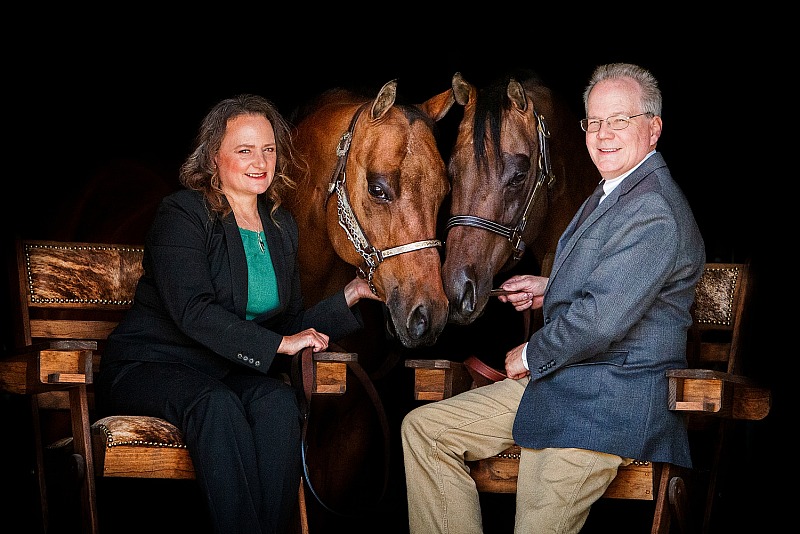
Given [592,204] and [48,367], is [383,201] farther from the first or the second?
[48,367]

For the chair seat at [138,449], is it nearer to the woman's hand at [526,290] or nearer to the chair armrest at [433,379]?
the chair armrest at [433,379]

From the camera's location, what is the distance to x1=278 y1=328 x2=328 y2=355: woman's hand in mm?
Answer: 3719

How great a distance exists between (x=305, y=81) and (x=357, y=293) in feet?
8.46

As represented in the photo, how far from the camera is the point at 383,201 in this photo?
4195mm

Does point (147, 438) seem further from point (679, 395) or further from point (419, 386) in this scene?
point (679, 395)

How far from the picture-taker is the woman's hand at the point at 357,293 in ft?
13.7

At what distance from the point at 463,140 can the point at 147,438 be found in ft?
6.28

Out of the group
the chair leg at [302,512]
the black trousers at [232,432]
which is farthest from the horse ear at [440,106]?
the chair leg at [302,512]

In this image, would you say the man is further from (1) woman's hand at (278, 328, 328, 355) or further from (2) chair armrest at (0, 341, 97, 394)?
(2) chair armrest at (0, 341, 97, 394)

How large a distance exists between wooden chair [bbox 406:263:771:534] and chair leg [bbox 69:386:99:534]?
3.92 feet

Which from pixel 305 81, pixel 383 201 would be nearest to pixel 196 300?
pixel 383 201

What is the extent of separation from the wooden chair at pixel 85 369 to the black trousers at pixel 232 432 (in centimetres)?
10

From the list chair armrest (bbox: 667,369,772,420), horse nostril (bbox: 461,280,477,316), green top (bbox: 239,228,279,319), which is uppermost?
green top (bbox: 239,228,279,319)

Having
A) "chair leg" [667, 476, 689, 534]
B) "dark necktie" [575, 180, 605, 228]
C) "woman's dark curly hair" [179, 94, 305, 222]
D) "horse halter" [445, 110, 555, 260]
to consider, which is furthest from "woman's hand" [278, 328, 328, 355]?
"chair leg" [667, 476, 689, 534]
